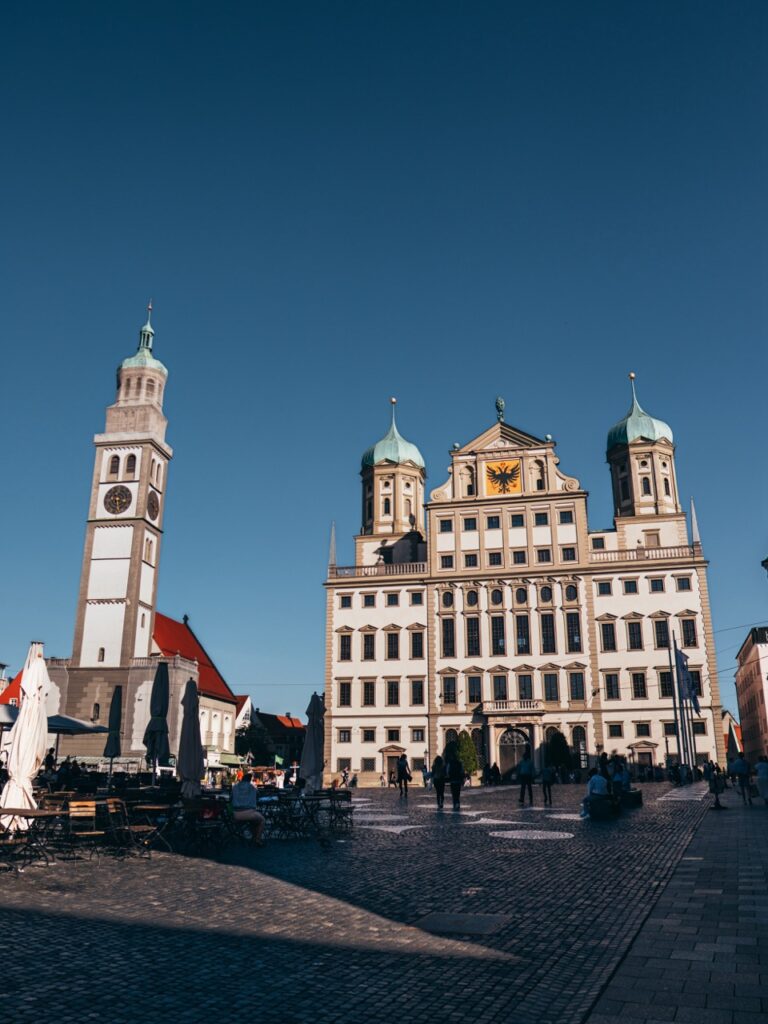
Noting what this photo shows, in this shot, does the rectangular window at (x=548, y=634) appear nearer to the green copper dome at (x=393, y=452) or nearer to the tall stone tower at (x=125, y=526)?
the green copper dome at (x=393, y=452)

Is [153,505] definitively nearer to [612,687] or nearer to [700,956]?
[612,687]

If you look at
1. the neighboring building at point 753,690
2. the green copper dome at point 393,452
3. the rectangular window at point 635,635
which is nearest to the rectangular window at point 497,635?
the rectangular window at point 635,635

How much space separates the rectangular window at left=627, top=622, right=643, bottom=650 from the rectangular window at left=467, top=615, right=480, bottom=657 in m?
10.5

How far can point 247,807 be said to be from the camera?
658 inches

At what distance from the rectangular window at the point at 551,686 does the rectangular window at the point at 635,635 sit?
5635 millimetres

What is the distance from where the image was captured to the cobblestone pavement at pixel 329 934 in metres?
5.95

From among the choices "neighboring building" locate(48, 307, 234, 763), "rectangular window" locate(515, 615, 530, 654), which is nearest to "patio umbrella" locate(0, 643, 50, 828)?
"neighboring building" locate(48, 307, 234, 763)

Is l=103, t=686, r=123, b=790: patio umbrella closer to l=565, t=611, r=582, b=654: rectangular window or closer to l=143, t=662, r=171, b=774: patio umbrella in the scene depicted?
l=143, t=662, r=171, b=774: patio umbrella

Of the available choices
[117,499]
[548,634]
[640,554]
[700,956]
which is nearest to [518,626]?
[548,634]

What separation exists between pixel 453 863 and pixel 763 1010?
8493 mm

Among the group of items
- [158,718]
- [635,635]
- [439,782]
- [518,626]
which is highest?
[518,626]

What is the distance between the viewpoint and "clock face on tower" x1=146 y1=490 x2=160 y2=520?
187 ft

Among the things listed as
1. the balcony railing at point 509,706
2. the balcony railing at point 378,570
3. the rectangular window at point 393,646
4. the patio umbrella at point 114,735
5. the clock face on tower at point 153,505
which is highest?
the clock face on tower at point 153,505

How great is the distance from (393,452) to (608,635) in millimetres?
25952
